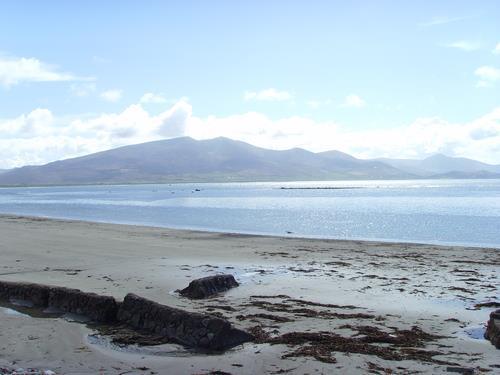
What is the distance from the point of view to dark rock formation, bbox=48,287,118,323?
991cm

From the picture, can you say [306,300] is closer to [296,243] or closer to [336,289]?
[336,289]

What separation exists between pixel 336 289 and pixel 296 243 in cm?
1437

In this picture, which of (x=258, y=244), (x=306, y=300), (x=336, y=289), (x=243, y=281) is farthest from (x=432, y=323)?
(x=258, y=244)

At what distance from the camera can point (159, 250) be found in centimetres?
2267

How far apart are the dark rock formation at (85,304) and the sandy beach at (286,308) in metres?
0.39

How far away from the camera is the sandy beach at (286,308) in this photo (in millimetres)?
7629

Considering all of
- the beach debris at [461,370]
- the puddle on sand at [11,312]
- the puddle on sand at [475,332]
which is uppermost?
the beach debris at [461,370]

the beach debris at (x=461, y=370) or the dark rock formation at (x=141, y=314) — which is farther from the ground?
the dark rock formation at (x=141, y=314)

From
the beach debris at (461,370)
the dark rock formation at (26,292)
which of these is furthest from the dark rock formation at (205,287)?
the beach debris at (461,370)

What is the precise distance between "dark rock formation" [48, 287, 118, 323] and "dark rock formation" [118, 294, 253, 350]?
411 millimetres

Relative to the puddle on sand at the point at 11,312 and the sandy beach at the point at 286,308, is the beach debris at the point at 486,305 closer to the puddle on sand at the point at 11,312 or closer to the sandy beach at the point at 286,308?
the sandy beach at the point at 286,308

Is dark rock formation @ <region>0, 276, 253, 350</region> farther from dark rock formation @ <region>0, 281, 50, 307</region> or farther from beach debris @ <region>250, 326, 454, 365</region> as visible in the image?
beach debris @ <region>250, 326, 454, 365</region>

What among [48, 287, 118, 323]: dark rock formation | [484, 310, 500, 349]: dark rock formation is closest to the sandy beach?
[484, 310, 500, 349]: dark rock formation

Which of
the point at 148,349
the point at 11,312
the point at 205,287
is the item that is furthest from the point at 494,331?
the point at 11,312
